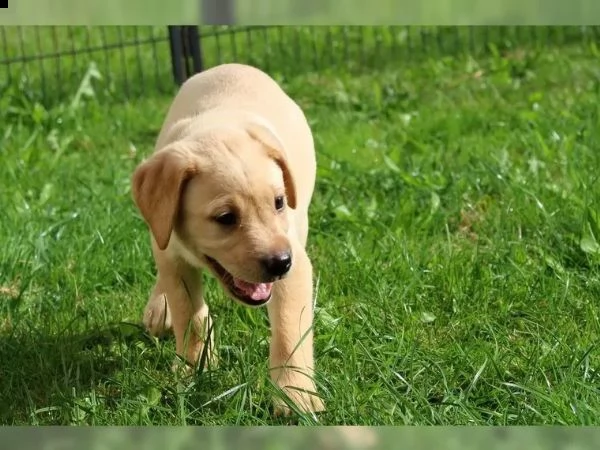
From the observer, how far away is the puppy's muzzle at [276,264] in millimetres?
2209

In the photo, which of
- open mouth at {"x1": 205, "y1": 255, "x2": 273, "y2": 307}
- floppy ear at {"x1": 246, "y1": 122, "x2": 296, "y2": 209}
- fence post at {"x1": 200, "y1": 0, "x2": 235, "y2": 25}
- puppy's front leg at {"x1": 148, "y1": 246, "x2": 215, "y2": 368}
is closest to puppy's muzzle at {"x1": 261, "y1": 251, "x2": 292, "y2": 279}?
open mouth at {"x1": 205, "y1": 255, "x2": 273, "y2": 307}

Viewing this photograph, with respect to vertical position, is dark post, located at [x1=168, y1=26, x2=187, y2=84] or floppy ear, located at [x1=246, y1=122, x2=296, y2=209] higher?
floppy ear, located at [x1=246, y1=122, x2=296, y2=209]

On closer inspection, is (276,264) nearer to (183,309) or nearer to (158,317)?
(183,309)

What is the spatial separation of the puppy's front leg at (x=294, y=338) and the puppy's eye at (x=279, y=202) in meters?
0.16

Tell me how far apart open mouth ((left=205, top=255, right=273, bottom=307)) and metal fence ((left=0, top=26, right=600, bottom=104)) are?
3.40 metres

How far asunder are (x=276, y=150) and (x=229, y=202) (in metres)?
0.21

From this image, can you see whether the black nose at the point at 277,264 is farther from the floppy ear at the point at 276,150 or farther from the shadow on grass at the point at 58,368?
the shadow on grass at the point at 58,368

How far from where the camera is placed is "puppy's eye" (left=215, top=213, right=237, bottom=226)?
2264 millimetres

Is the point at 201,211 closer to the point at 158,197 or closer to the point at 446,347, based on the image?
the point at 158,197

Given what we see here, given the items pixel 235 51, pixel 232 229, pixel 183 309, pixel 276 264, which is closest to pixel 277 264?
pixel 276 264

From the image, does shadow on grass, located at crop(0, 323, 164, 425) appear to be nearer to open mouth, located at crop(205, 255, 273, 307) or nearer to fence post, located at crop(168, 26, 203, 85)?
open mouth, located at crop(205, 255, 273, 307)

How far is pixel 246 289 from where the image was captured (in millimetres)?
2369

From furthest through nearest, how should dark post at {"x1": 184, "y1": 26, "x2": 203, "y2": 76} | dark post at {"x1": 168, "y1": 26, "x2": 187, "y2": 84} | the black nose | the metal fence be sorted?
1. the metal fence
2. dark post at {"x1": 168, "y1": 26, "x2": 187, "y2": 84}
3. dark post at {"x1": 184, "y1": 26, "x2": 203, "y2": 76}
4. the black nose

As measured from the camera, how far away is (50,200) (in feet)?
12.9
